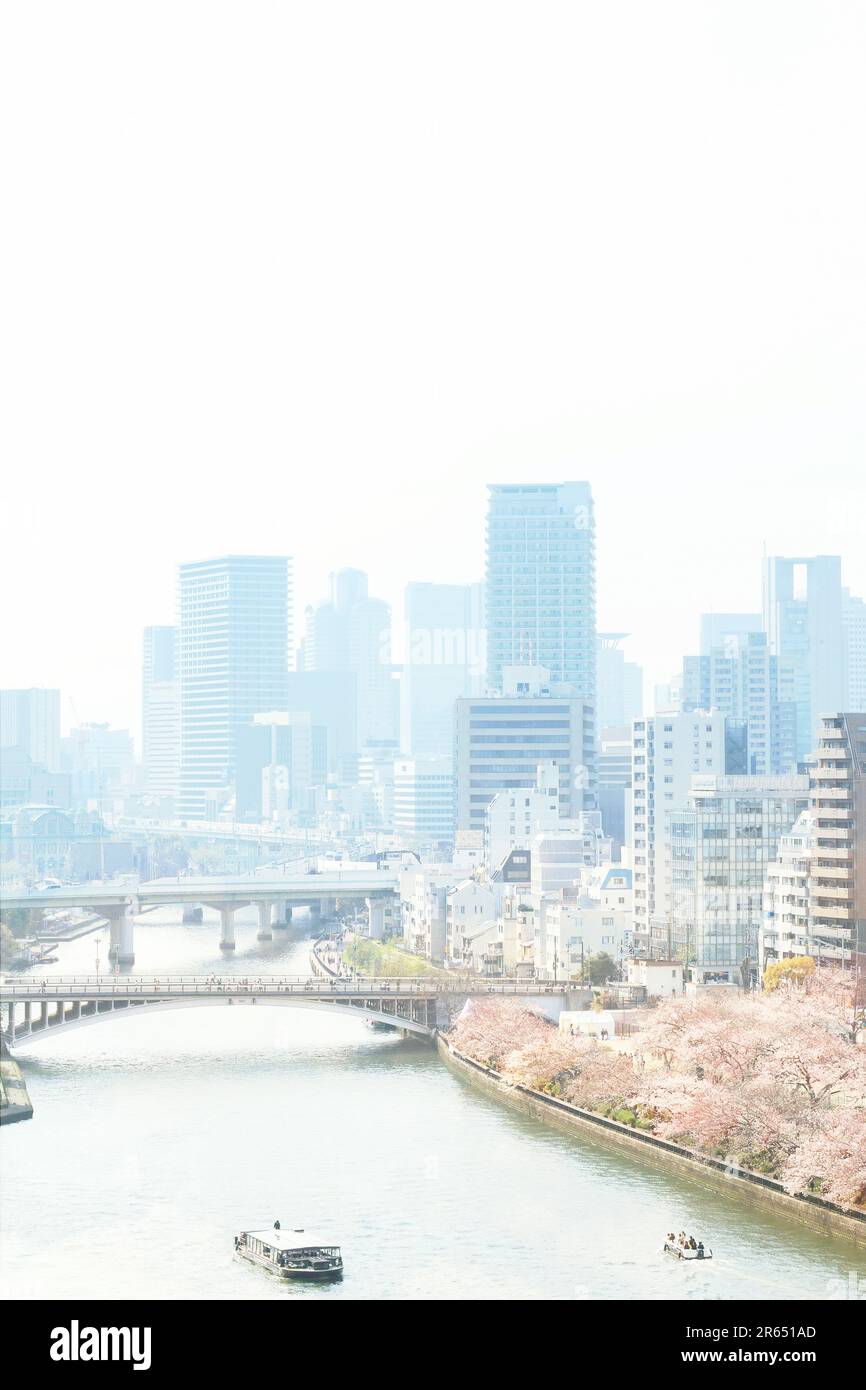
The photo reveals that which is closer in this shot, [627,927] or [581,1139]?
[581,1139]

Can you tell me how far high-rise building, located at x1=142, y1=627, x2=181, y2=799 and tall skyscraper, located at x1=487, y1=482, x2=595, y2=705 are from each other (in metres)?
10.6

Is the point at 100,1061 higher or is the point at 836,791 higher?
the point at 836,791

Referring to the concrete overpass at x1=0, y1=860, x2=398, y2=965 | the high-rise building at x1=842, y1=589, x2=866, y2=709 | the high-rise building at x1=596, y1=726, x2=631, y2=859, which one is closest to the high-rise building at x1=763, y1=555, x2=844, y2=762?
the high-rise building at x1=842, y1=589, x2=866, y2=709

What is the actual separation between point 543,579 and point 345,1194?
89.9ft

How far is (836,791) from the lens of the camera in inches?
371

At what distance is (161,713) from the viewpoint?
4294 centimetres

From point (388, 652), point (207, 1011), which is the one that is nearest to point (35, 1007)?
point (207, 1011)
